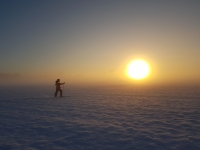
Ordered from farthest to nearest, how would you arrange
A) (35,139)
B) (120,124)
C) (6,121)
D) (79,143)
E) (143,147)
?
1. (6,121)
2. (120,124)
3. (35,139)
4. (79,143)
5. (143,147)

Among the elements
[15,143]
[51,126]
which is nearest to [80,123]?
[51,126]

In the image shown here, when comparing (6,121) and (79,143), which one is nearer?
(79,143)

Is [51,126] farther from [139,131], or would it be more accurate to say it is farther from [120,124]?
[139,131]

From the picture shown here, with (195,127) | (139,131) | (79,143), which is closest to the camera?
(79,143)

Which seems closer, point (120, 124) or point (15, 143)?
point (15, 143)

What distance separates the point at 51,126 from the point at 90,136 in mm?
2469

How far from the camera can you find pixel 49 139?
648 centimetres

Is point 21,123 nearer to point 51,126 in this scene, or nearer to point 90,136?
point 51,126

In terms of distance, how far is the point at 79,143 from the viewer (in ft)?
20.0

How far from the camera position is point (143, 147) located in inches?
226

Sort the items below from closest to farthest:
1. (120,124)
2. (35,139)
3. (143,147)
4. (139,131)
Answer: (143,147)
(35,139)
(139,131)
(120,124)

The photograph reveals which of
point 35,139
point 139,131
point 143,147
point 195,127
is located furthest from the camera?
point 195,127

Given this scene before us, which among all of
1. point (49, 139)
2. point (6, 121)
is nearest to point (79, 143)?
point (49, 139)

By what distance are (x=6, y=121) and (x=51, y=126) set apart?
298cm
